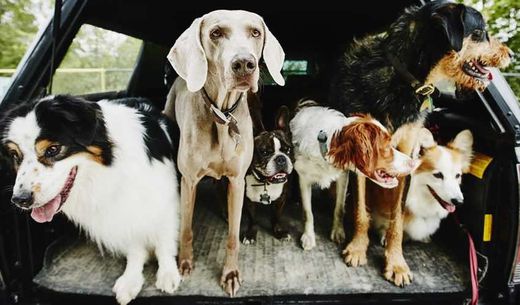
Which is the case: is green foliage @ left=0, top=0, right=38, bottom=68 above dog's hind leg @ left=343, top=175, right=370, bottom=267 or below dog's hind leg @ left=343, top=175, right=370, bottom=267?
above

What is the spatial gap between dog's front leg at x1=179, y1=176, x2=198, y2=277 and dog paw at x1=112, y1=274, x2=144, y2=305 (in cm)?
29

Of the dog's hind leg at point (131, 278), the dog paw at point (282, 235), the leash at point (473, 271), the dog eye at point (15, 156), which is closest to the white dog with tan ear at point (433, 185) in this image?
the leash at point (473, 271)

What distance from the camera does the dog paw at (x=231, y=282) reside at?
6.92 feet

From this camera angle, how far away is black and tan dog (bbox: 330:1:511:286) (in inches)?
85.6

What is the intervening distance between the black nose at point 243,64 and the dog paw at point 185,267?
1256 mm

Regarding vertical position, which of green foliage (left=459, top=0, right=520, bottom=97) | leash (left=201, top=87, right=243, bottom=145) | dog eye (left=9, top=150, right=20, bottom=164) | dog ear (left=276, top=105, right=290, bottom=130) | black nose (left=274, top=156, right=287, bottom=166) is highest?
green foliage (left=459, top=0, right=520, bottom=97)

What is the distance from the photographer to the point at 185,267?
2.34 metres

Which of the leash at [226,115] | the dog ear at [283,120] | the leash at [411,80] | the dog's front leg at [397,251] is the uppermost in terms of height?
the leash at [411,80]

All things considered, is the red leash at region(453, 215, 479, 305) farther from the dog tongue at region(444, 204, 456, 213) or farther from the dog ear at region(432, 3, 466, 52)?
the dog ear at region(432, 3, 466, 52)

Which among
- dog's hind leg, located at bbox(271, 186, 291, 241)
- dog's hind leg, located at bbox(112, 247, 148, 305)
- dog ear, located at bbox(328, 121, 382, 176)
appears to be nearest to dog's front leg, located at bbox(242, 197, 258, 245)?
dog's hind leg, located at bbox(271, 186, 291, 241)

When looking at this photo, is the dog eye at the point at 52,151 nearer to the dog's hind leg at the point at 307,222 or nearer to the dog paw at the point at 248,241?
the dog paw at the point at 248,241

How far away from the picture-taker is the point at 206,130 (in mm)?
2221

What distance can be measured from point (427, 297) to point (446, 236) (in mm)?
674

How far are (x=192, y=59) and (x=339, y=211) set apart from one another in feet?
5.46
